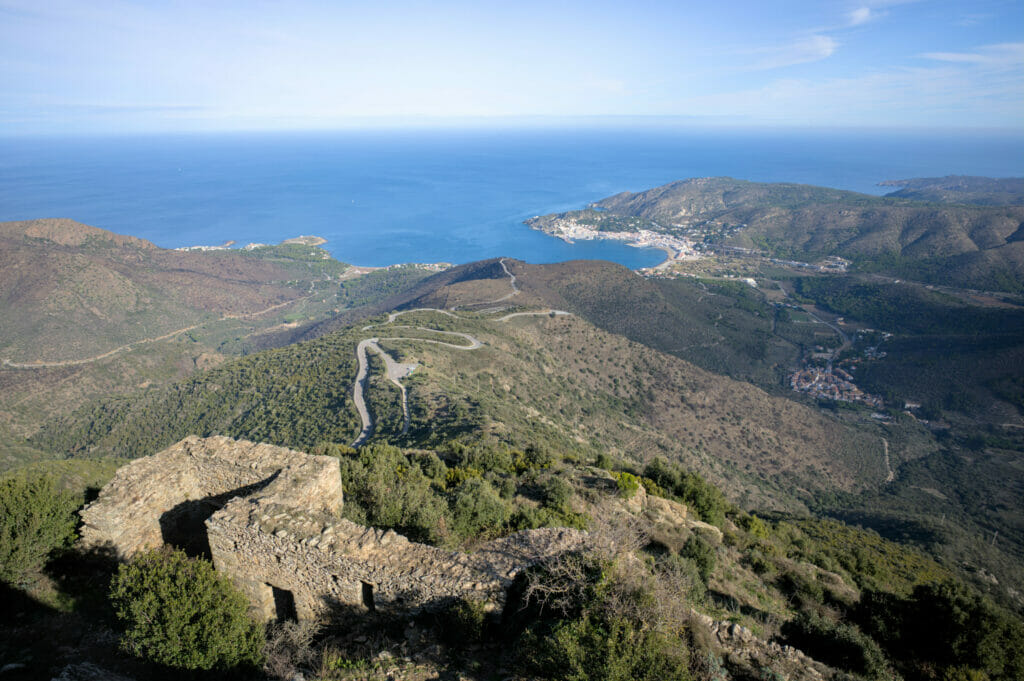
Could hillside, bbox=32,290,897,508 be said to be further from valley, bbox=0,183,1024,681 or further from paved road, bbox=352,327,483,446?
paved road, bbox=352,327,483,446

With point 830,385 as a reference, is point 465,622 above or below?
above

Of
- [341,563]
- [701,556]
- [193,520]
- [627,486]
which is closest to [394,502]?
[341,563]

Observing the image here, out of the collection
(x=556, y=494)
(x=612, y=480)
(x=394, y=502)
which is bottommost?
(x=612, y=480)

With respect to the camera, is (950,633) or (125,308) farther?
(125,308)

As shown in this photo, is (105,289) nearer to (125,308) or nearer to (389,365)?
(125,308)

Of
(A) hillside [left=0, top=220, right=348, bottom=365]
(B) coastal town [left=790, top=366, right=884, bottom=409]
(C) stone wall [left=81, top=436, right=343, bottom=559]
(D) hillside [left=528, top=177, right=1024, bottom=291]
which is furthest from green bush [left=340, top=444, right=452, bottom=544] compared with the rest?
(D) hillside [left=528, top=177, right=1024, bottom=291]

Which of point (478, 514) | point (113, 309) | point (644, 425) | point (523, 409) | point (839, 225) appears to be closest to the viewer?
point (478, 514)
